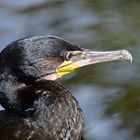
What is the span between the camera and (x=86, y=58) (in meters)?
7.73

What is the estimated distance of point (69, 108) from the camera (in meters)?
7.56

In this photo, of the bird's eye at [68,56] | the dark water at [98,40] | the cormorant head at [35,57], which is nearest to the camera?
the cormorant head at [35,57]

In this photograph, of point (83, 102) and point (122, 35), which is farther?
point (122, 35)

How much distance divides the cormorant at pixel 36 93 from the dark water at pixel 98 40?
75 centimetres

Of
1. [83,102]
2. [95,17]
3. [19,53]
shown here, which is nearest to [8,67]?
[19,53]

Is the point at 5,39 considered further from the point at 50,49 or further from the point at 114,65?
the point at 50,49

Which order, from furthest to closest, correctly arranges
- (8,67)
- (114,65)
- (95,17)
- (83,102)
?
(95,17), (114,65), (83,102), (8,67)

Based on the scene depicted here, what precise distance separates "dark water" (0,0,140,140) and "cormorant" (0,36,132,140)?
750 mm

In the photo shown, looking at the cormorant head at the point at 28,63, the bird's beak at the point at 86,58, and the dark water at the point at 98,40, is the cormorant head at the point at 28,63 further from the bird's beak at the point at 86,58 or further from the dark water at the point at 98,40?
the dark water at the point at 98,40

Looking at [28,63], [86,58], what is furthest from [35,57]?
[86,58]

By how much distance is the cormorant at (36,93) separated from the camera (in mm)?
7465

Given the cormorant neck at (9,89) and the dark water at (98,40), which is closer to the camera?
the cormorant neck at (9,89)

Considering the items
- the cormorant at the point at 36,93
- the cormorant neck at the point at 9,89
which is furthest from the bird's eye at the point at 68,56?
the cormorant neck at the point at 9,89

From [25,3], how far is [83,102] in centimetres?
215
